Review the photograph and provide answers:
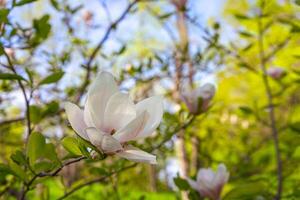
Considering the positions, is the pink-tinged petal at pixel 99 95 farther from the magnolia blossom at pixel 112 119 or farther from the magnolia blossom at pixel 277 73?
the magnolia blossom at pixel 277 73

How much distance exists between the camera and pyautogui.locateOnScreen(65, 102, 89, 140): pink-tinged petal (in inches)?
25.4

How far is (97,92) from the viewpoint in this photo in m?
0.67

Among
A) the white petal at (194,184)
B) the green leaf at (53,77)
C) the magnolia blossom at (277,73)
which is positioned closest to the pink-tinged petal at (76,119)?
the green leaf at (53,77)

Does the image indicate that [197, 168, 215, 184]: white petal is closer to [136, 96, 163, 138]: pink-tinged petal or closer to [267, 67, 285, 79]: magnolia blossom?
[136, 96, 163, 138]: pink-tinged petal

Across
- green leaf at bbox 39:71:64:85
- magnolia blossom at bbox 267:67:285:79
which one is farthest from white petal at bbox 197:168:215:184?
magnolia blossom at bbox 267:67:285:79

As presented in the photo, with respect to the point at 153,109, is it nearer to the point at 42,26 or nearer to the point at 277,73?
the point at 42,26

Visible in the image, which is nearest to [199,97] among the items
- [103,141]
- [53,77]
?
[53,77]

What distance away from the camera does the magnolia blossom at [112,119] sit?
2.04ft

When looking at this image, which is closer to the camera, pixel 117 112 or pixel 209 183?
pixel 117 112

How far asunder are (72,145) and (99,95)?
0.08 metres

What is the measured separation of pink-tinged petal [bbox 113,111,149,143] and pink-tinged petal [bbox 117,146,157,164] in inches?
0.8

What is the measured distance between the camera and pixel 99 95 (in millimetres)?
671

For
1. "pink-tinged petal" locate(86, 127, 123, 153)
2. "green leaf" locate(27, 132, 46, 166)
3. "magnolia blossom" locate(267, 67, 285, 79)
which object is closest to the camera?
"pink-tinged petal" locate(86, 127, 123, 153)

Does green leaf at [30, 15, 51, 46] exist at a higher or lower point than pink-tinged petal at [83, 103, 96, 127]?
higher
